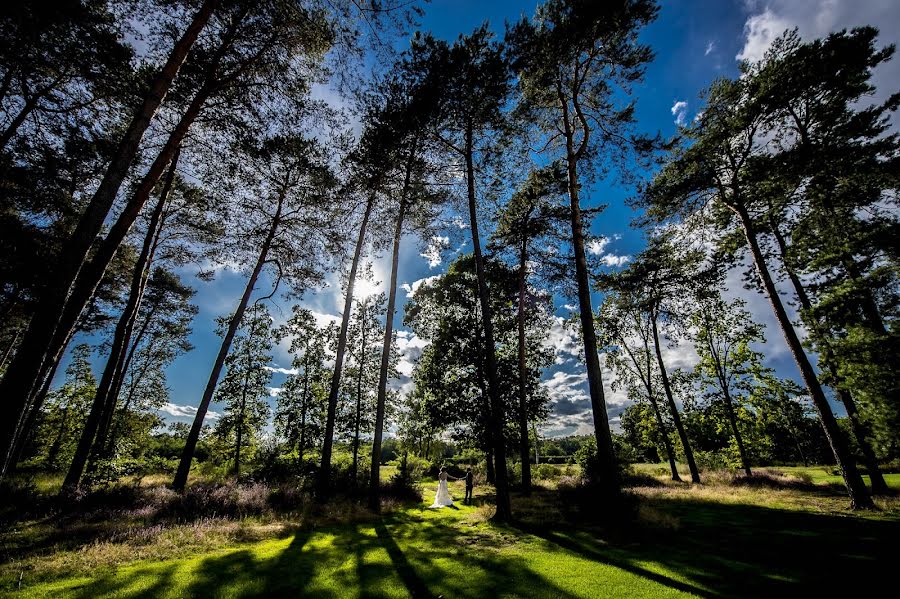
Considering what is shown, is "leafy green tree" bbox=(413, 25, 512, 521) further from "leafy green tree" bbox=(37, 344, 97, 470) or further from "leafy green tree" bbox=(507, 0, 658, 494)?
"leafy green tree" bbox=(37, 344, 97, 470)

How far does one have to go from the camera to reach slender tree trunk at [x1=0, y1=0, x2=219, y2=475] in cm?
459

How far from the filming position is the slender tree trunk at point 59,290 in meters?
4.59

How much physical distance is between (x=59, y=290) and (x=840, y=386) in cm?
1629

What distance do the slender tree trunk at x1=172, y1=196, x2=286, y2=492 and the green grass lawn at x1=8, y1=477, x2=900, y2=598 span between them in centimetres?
830

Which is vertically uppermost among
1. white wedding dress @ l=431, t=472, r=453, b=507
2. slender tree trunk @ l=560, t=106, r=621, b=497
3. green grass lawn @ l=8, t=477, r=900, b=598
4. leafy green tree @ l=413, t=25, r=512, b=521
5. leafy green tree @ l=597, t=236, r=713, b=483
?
leafy green tree @ l=413, t=25, r=512, b=521

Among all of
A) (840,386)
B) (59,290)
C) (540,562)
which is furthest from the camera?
(840,386)

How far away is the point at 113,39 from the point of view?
27.8 ft

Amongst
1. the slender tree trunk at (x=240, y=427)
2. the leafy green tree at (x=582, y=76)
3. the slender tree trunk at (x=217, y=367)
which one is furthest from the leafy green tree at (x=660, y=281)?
the slender tree trunk at (x=240, y=427)

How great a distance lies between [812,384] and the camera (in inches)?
438

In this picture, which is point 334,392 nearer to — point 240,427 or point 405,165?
point 405,165

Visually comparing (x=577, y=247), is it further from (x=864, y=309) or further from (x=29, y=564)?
(x=29, y=564)

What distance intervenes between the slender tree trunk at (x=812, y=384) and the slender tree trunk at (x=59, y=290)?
18.1 meters

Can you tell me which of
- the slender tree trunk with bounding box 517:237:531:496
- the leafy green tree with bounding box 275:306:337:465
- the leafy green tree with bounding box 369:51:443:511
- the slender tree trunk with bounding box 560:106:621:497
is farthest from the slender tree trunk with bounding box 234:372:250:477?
the slender tree trunk with bounding box 560:106:621:497

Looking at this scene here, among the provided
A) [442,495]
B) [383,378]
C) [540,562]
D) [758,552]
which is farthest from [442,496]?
[758,552]
